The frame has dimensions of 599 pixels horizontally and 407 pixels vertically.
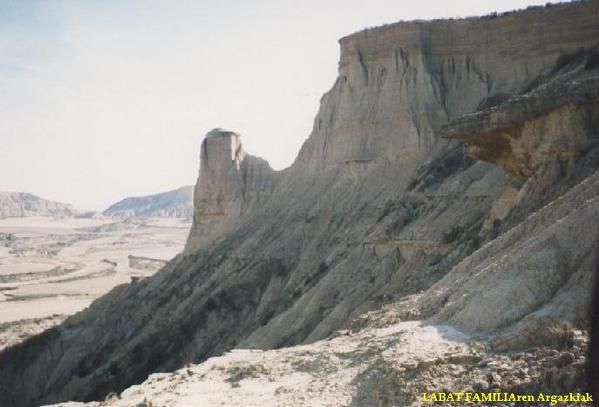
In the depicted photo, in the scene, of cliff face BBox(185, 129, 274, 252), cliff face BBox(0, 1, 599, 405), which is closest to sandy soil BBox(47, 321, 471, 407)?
cliff face BBox(0, 1, 599, 405)

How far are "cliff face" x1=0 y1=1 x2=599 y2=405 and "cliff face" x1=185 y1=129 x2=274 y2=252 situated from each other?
2.89 ft

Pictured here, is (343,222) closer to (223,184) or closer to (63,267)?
(223,184)

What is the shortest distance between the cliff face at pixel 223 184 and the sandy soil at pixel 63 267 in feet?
39.2

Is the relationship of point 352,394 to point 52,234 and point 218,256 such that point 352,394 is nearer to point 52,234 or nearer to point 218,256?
point 218,256

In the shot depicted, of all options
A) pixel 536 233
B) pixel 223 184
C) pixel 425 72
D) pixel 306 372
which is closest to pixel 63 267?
pixel 223 184

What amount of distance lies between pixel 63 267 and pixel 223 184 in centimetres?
7032

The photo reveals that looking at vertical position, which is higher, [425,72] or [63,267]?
[425,72]

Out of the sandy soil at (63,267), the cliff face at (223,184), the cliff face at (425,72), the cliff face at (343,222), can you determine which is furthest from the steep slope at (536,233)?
the sandy soil at (63,267)

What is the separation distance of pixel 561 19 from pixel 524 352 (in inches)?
1024

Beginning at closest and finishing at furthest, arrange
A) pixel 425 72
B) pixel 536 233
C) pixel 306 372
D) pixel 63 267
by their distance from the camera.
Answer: pixel 306 372, pixel 536 233, pixel 425 72, pixel 63 267

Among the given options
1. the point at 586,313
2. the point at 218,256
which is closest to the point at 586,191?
the point at 586,313

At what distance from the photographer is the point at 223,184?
47.2 m

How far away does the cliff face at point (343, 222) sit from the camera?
26969 mm

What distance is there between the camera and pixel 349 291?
2688 cm
